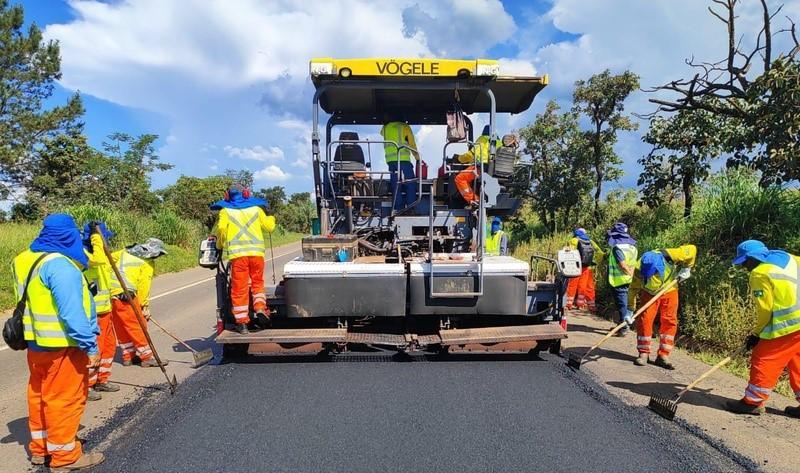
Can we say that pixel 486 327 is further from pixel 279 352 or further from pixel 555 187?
pixel 555 187

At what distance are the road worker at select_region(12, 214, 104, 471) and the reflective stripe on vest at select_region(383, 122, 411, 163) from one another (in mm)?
→ 3615

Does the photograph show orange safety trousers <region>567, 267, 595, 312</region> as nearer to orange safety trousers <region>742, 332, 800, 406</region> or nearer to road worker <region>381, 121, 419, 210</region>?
road worker <region>381, 121, 419, 210</region>

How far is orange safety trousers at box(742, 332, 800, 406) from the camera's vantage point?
12.3ft

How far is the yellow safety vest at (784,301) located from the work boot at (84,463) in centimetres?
461

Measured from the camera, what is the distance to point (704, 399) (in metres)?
4.20

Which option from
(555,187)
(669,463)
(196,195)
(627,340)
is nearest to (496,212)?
(627,340)

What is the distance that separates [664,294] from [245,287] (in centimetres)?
423

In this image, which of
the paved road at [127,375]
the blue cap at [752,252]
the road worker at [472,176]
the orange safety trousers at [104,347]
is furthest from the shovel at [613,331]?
the orange safety trousers at [104,347]

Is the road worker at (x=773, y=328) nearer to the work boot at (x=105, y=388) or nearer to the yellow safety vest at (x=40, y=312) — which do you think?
the yellow safety vest at (x=40, y=312)

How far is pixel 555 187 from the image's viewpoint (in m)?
11.8

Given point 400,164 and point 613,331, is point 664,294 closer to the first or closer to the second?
point 613,331

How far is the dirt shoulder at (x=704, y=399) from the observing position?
3.32m

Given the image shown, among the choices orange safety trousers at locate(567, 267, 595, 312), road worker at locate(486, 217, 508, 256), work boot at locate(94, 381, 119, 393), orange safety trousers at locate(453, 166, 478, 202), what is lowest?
work boot at locate(94, 381, 119, 393)


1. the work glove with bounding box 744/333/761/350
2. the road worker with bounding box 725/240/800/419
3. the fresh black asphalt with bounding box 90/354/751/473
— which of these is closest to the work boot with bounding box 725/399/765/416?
the road worker with bounding box 725/240/800/419
